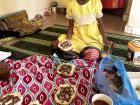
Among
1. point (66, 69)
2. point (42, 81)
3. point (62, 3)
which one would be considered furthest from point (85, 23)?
point (62, 3)

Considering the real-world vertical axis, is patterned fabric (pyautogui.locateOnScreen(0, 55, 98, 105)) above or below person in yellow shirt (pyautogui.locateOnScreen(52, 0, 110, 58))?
below

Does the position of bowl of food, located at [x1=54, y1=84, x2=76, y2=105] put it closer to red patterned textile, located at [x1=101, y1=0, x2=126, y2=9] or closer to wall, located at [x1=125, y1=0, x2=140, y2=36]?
wall, located at [x1=125, y1=0, x2=140, y2=36]

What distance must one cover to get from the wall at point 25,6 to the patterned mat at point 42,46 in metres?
0.45

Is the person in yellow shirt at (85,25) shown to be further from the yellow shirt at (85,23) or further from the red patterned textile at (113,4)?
the red patterned textile at (113,4)

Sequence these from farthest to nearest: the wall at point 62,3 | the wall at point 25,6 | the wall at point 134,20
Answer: the wall at point 62,3
the wall at point 25,6
the wall at point 134,20

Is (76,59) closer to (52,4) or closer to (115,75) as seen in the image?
(115,75)

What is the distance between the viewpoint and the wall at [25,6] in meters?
2.19

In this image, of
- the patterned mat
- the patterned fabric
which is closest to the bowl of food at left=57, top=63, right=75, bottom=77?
the patterned fabric

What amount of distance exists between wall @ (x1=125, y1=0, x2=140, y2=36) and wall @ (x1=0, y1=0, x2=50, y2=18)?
119 cm

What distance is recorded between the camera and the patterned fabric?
3.79 feet

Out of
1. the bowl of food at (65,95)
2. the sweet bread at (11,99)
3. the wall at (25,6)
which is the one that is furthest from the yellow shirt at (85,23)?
the wall at (25,6)

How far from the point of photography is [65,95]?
1099 mm

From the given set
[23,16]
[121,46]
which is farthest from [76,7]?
[23,16]

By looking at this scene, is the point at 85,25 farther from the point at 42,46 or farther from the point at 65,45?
the point at 42,46
